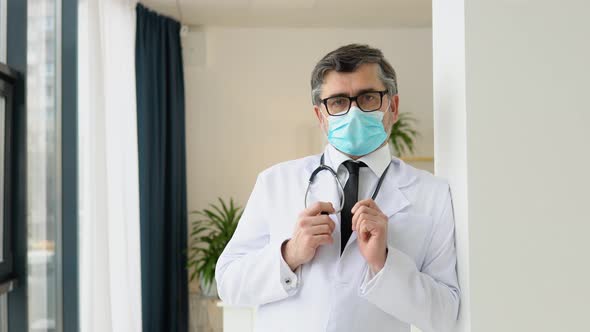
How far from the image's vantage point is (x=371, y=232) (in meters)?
1.18

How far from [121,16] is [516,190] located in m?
3.47

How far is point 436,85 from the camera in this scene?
145 centimetres

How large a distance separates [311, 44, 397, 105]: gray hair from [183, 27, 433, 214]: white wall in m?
A: 3.69

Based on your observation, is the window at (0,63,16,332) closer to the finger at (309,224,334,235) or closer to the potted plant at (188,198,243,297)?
the finger at (309,224,334,235)

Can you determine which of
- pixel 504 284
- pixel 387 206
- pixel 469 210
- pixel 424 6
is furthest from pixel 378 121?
pixel 424 6

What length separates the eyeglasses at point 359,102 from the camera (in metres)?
1.33

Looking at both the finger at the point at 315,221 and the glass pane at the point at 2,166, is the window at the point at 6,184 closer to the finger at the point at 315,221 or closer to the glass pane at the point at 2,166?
the glass pane at the point at 2,166

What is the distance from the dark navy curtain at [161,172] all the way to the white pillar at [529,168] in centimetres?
345

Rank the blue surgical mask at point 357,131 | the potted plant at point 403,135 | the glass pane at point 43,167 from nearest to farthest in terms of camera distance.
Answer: the blue surgical mask at point 357,131, the glass pane at point 43,167, the potted plant at point 403,135

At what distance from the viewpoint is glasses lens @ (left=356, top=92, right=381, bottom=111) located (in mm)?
1335

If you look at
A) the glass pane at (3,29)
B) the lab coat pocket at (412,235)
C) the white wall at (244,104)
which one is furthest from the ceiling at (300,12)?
the lab coat pocket at (412,235)

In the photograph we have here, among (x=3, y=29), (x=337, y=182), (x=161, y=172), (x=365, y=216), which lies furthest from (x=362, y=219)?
(x=161, y=172)

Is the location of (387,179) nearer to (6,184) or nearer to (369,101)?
(369,101)

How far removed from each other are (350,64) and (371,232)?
0.38m
